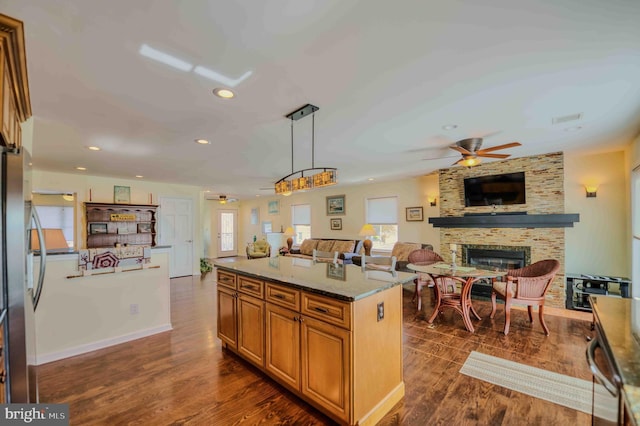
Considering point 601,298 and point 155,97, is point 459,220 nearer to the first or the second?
point 601,298

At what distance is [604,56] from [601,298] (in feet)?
5.15

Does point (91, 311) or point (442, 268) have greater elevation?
point (442, 268)

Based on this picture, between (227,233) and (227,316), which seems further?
(227,233)

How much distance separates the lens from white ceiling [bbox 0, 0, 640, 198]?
1.42 meters

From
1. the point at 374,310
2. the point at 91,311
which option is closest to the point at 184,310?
the point at 91,311

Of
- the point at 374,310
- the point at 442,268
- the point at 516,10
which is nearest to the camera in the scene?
the point at 516,10

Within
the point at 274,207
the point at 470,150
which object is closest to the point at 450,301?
the point at 470,150

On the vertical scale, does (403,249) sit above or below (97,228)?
below

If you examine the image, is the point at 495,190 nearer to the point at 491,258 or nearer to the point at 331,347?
the point at 491,258

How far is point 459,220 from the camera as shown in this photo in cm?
556

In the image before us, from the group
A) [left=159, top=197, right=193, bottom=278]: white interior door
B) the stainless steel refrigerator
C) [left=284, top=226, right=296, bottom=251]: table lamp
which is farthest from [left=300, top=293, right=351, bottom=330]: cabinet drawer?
[left=284, top=226, right=296, bottom=251]: table lamp

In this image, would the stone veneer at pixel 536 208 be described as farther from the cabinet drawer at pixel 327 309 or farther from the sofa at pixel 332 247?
the cabinet drawer at pixel 327 309

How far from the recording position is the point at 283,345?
2.28 metres

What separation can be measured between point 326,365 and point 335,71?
201 centimetres
